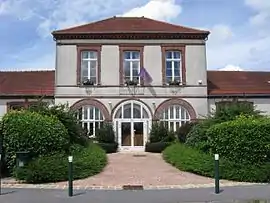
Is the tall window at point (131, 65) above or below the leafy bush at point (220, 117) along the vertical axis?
above

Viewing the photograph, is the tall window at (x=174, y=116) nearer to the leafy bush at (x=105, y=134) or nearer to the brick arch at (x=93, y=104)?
the leafy bush at (x=105, y=134)

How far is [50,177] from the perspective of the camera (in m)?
16.7

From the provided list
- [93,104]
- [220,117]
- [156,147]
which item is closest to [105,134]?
[93,104]

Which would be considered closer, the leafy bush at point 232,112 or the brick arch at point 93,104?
the leafy bush at point 232,112

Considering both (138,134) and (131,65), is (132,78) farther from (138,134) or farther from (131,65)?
(138,134)

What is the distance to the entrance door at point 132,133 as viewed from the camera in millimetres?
34750

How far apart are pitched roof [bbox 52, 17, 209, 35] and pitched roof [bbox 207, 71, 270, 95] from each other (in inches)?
203

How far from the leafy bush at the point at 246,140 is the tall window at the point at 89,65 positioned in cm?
1806

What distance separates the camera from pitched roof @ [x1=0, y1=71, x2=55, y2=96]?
36.5m

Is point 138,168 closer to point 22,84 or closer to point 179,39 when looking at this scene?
point 179,39

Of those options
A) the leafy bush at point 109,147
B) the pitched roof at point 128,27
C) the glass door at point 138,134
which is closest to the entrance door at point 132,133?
the glass door at point 138,134

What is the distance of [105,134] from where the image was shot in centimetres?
3328

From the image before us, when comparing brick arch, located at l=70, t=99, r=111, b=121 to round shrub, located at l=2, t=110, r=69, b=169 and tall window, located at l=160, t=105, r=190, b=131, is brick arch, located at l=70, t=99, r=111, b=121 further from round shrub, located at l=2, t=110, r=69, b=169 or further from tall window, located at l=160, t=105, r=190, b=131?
round shrub, located at l=2, t=110, r=69, b=169

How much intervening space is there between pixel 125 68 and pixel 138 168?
15060mm
